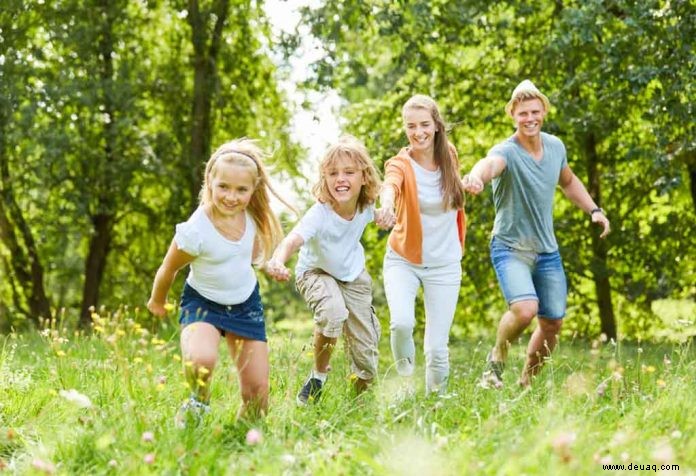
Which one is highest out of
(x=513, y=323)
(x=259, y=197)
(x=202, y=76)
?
(x=202, y=76)

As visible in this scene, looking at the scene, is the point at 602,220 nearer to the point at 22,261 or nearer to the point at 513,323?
the point at 513,323

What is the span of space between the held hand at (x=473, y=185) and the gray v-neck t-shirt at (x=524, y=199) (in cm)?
60

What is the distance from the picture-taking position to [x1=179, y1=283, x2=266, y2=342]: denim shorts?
4.59 metres

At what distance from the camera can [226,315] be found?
4.62 metres

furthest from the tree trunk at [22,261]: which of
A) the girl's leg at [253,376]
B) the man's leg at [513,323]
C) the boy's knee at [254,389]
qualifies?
the boy's knee at [254,389]

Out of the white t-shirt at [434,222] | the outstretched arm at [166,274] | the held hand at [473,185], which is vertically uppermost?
the held hand at [473,185]

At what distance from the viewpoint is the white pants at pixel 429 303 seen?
534 cm

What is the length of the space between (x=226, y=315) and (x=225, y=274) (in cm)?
21

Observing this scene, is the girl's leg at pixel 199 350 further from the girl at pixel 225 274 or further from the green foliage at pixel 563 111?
the green foliage at pixel 563 111

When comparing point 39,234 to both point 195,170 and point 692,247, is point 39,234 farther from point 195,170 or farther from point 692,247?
point 692,247

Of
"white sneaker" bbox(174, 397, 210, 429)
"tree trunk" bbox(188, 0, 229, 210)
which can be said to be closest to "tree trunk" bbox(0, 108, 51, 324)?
"tree trunk" bbox(188, 0, 229, 210)

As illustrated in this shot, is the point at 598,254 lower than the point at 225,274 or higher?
lower

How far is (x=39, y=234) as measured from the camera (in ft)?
46.7

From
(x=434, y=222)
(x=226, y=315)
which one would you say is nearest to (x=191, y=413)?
(x=226, y=315)
